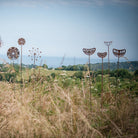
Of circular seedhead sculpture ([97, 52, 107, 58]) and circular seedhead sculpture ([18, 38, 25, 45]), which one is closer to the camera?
circular seedhead sculpture ([97, 52, 107, 58])

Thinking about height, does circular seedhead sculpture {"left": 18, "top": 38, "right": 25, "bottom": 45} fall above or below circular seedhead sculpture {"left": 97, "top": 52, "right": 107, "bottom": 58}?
above

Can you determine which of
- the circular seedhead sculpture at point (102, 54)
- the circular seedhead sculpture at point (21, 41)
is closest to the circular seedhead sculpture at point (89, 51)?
the circular seedhead sculpture at point (102, 54)

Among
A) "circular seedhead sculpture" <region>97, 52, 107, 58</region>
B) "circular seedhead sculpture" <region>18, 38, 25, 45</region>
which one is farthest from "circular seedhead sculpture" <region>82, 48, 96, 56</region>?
"circular seedhead sculpture" <region>18, 38, 25, 45</region>

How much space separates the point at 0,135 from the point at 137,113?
1.84m

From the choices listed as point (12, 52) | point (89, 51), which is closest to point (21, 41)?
point (12, 52)

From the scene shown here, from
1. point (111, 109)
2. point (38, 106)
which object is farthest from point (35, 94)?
point (111, 109)

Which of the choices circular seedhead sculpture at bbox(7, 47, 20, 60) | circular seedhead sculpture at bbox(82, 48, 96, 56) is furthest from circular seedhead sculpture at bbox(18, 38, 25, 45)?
circular seedhead sculpture at bbox(82, 48, 96, 56)

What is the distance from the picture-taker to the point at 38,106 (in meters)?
2.74

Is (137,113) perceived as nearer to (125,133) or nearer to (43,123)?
(125,133)

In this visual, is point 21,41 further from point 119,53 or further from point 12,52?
point 119,53

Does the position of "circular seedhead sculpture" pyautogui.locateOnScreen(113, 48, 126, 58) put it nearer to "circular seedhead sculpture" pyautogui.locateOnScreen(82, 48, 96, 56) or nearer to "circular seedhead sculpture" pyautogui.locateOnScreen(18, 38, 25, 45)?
"circular seedhead sculpture" pyautogui.locateOnScreen(82, 48, 96, 56)

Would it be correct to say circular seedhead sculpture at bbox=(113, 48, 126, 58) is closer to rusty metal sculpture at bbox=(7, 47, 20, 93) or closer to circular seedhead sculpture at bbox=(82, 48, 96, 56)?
circular seedhead sculpture at bbox=(82, 48, 96, 56)

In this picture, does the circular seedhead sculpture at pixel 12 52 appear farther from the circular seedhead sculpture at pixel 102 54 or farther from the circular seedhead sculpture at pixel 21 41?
the circular seedhead sculpture at pixel 102 54

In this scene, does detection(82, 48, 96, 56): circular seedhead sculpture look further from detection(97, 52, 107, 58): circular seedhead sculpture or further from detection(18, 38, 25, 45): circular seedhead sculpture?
detection(18, 38, 25, 45): circular seedhead sculpture
